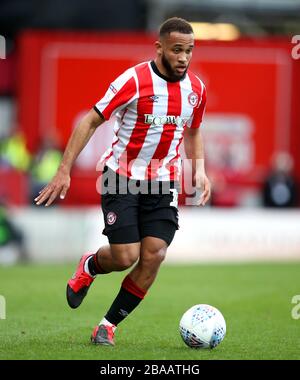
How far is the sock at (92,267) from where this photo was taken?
8055 mm

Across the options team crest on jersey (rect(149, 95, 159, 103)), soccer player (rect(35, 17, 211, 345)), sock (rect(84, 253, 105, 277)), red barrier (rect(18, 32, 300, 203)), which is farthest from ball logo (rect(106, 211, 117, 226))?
red barrier (rect(18, 32, 300, 203))

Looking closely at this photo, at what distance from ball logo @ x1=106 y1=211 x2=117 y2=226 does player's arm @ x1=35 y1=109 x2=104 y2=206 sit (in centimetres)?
46

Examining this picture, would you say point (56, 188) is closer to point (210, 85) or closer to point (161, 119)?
point (161, 119)

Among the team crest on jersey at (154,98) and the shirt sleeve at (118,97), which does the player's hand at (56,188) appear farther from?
the team crest on jersey at (154,98)

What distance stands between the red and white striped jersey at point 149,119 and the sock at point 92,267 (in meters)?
0.76

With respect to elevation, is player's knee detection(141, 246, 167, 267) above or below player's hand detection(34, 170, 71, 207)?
below

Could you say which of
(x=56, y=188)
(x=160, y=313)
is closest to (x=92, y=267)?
(x=56, y=188)

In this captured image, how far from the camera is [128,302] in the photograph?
25.6 ft

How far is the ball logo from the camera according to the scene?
773 cm

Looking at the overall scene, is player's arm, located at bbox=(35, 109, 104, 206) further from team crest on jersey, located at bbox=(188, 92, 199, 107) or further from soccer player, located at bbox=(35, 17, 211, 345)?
team crest on jersey, located at bbox=(188, 92, 199, 107)

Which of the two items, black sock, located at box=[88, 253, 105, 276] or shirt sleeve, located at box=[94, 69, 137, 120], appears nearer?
shirt sleeve, located at box=[94, 69, 137, 120]

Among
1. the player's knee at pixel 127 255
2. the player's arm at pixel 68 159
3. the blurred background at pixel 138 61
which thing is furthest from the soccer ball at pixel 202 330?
the blurred background at pixel 138 61

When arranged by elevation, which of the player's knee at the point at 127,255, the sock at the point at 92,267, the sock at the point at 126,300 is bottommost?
the sock at the point at 126,300

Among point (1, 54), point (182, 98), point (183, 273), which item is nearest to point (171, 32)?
point (182, 98)
